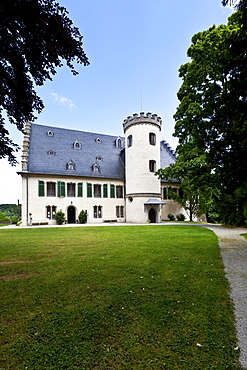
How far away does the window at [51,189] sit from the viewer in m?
25.6

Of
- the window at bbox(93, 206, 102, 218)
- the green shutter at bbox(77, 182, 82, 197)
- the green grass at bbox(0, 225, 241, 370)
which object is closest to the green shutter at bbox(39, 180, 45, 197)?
the green shutter at bbox(77, 182, 82, 197)

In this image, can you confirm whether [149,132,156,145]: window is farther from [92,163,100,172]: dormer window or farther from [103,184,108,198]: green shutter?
[103,184,108,198]: green shutter

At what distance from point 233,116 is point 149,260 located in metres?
5.22

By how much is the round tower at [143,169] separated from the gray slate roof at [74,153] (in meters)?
3.87

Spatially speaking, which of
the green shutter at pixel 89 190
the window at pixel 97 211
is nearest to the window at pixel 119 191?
the window at pixel 97 211

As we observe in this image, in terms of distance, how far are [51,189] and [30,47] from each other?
72.2 ft

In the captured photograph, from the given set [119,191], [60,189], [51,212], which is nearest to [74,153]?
[60,189]

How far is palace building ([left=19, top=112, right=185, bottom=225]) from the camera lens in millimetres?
25156

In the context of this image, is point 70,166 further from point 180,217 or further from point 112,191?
point 180,217

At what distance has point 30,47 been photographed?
534 centimetres

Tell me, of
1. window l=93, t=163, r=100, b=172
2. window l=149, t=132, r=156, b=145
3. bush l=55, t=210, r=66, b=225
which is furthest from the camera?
window l=93, t=163, r=100, b=172

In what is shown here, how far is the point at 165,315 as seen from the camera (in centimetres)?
316

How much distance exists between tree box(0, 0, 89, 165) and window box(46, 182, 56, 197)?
20.0 meters

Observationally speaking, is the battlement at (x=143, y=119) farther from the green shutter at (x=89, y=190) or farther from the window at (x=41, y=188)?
the window at (x=41, y=188)
